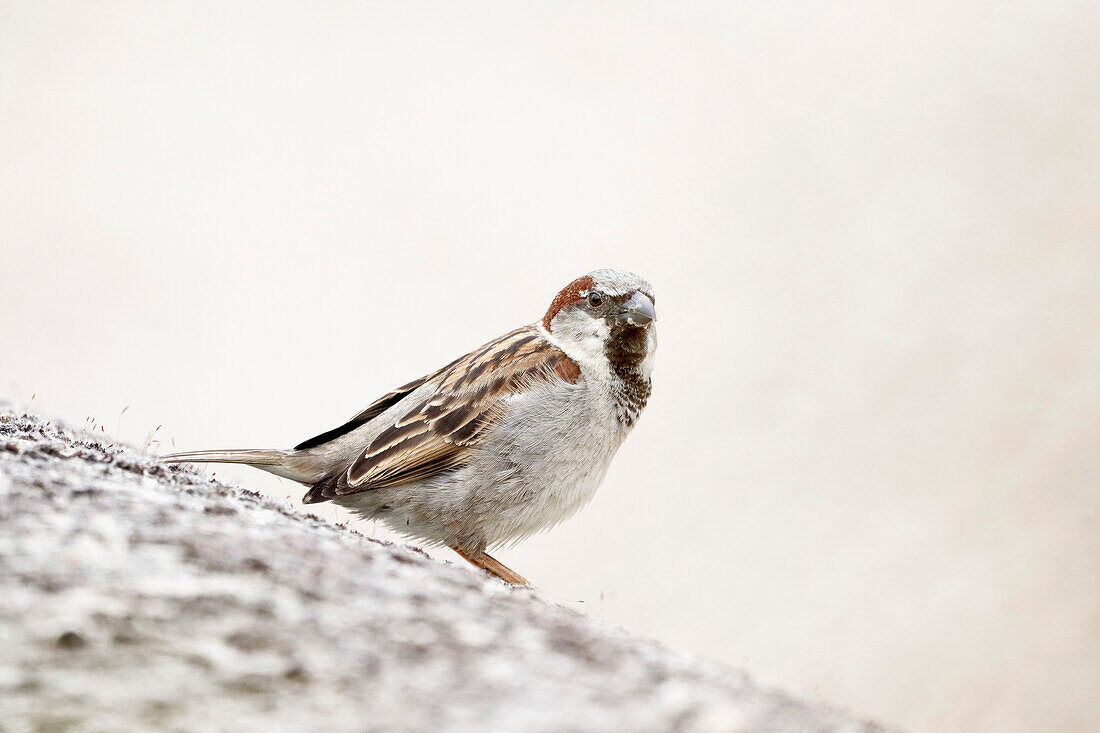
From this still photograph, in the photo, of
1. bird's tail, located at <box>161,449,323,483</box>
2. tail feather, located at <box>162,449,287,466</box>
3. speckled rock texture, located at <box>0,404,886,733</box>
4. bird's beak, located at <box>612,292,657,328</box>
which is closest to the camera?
speckled rock texture, located at <box>0,404,886,733</box>

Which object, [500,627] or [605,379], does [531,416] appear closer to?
[605,379]

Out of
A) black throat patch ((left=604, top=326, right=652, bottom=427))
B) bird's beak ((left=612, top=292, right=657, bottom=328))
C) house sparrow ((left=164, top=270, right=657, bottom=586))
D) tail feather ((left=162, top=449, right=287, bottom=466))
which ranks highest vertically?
bird's beak ((left=612, top=292, right=657, bottom=328))

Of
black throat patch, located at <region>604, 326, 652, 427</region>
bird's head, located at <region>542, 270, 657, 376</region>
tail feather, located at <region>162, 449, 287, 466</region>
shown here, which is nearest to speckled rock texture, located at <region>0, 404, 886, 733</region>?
tail feather, located at <region>162, 449, 287, 466</region>

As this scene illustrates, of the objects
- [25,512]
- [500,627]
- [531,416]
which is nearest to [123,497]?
[25,512]

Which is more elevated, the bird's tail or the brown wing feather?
the brown wing feather

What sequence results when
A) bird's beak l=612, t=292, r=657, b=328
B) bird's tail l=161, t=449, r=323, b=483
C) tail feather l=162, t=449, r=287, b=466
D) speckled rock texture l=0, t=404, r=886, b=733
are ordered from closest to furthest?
speckled rock texture l=0, t=404, r=886, b=733 < tail feather l=162, t=449, r=287, b=466 < bird's beak l=612, t=292, r=657, b=328 < bird's tail l=161, t=449, r=323, b=483

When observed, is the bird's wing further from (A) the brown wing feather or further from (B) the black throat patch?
(B) the black throat patch

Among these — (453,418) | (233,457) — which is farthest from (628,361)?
(233,457)
